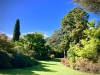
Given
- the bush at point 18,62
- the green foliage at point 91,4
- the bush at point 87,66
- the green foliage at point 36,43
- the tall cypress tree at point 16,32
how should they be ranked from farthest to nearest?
1. the tall cypress tree at point 16,32
2. the green foliage at point 36,43
3. the bush at point 18,62
4. the bush at point 87,66
5. the green foliage at point 91,4

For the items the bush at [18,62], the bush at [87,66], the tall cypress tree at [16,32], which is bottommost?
the bush at [87,66]

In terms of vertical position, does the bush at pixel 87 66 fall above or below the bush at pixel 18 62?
below

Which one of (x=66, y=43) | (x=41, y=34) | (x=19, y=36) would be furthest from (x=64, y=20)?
(x=19, y=36)

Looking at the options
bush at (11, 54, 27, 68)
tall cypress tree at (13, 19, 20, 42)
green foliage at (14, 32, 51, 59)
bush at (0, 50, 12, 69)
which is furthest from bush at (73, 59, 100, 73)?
tall cypress tree at (13, 19, 20, 42)

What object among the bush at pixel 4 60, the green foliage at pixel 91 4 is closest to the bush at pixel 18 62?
the bush at pixel 4 60

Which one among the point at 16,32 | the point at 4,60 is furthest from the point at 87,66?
the point at 16,32

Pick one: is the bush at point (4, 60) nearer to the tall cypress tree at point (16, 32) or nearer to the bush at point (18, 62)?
the bush at point (18, 62)

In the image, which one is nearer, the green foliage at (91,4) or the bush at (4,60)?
the green foliage at (91,4)

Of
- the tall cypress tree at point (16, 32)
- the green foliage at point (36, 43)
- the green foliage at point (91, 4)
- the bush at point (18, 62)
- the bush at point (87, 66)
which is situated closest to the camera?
the green foliage at point (91, 4)

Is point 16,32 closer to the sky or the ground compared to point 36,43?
closer to the sky

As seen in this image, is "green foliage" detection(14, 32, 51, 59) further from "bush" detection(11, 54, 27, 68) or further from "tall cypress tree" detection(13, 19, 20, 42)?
"bush" detection(11, 54, 27, 68)

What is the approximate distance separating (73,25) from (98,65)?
632 inches

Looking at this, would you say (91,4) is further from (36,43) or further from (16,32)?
(16,32)

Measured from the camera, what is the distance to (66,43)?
31328 millimetres
